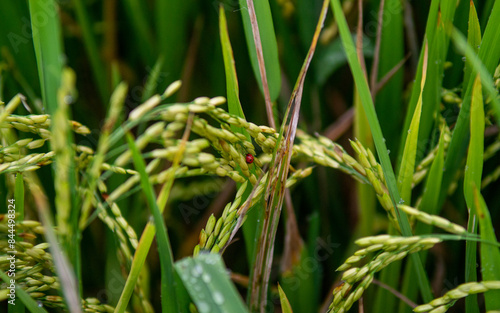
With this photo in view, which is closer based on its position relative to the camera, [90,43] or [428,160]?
[428,160]

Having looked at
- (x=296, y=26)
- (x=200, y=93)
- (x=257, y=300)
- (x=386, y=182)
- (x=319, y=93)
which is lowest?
(x=257, y=300)

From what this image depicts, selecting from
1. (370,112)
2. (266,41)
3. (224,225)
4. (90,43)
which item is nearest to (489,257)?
(370,112)

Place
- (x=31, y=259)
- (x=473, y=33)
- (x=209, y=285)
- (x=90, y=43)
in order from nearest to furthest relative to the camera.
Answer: (x=209, y=285) → (x=31, y=259) → (x=473, y=33) → (x=90, y=43)

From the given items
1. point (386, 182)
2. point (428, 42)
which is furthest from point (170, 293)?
point (428, 42)

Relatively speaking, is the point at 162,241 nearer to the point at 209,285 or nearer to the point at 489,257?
the point at 209,285

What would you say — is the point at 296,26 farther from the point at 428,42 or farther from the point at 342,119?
the point at 428,42

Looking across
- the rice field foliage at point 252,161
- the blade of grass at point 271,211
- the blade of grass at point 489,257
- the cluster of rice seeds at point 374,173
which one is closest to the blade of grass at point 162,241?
the rice field foliage at point 252,161

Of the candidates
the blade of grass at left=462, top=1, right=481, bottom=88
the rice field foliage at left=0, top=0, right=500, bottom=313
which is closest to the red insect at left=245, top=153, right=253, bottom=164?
the rice field foliage at left=0, top=0, right=500, bottom=313

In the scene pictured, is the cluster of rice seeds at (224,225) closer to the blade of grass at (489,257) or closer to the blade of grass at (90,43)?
the blade of grass at (489,257)
